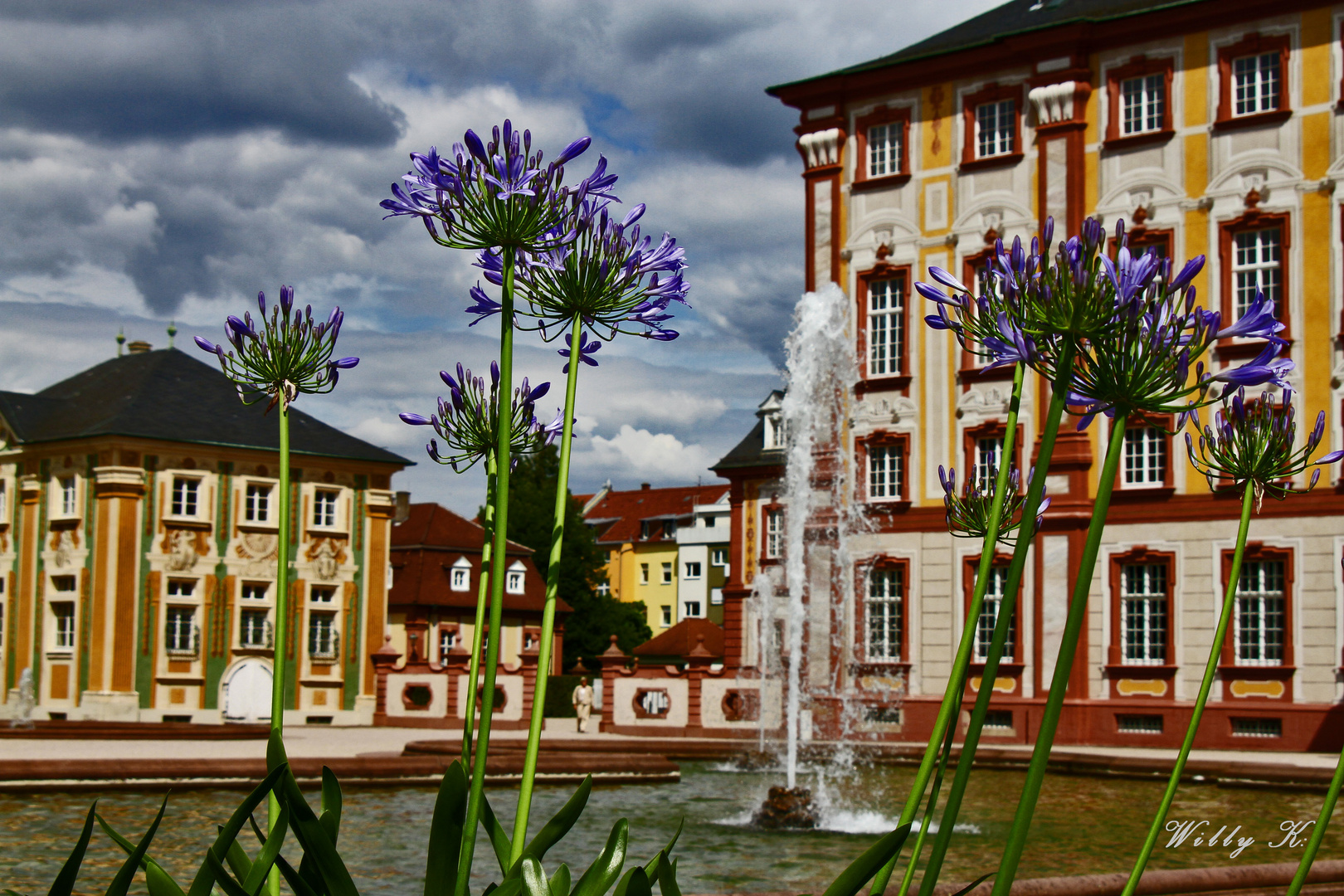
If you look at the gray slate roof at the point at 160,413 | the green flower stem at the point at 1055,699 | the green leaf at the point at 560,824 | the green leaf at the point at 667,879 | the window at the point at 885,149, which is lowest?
the green leaf at the point at 667,879

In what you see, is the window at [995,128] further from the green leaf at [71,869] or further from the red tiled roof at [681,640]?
the red tiled roof at [681,640]

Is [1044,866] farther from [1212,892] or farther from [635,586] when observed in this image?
[635,586]

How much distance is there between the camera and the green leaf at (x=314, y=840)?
12.2 feet

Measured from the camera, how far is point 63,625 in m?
43.3

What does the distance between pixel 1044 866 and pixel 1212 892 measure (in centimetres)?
469

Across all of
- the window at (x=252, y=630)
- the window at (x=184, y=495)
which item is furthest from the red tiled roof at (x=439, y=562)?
the window at (x=184, y=495)

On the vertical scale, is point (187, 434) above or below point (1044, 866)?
above

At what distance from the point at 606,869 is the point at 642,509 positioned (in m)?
106

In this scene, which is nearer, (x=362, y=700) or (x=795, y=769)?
(x=795, y=769)

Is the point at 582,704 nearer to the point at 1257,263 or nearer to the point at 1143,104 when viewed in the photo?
the point at 1257,263

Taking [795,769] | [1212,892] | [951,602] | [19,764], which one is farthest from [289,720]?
[1212,892]

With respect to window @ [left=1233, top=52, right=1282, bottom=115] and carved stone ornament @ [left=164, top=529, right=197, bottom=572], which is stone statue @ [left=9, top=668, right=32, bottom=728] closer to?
carved stone ornament @ [left=164, top=529, right=197, bottom=572]

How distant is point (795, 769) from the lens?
24828 mm

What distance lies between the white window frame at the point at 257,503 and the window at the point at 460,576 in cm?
1648
